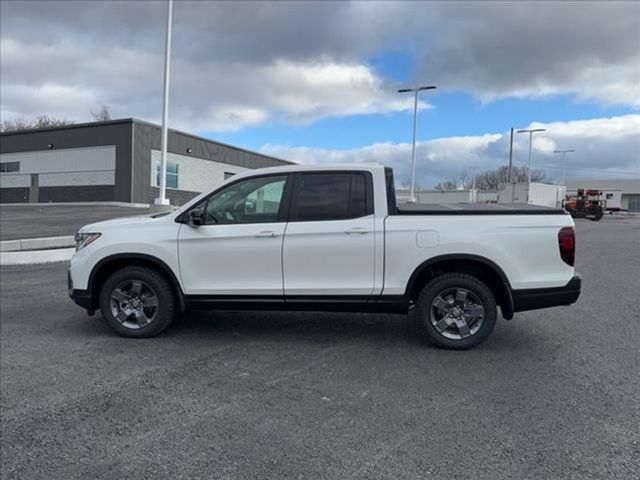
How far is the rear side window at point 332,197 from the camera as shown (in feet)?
16.9

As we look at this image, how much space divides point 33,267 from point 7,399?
7.20 metres

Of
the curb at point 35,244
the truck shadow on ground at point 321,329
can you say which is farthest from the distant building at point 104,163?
the truck shadow on ground at point 321,329

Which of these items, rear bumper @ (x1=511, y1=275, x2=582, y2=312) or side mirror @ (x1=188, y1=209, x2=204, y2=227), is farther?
side mirror @ (x1=188, y1=209, x2=204, y2=227)

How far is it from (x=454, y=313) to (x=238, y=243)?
2292mm

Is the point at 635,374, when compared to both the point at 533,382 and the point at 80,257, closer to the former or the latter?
the point at 533,382

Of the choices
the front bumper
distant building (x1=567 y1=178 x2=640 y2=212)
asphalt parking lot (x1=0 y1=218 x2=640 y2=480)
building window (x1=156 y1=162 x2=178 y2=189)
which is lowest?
asphalt parking lot (x1=0 y1=218 x2=640 y2=480)

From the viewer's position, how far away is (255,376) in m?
4.42

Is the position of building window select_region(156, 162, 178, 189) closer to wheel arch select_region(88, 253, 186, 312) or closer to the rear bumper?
wheel arch select_region(88, 253, 186, 312)

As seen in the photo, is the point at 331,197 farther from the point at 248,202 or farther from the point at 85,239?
the point at 85,239

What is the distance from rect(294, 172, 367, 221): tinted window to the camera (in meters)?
5.16

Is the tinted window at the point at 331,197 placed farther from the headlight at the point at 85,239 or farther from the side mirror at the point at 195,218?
the headlight at the point at 85,239

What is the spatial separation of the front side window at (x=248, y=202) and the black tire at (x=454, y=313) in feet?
5.84

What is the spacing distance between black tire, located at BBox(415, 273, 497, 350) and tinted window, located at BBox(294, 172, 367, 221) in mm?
1072

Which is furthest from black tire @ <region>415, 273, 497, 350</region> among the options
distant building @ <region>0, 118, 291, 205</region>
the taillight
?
distant building @ <region>0, 118, 291, 205</region>
